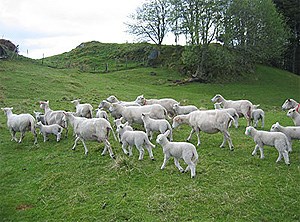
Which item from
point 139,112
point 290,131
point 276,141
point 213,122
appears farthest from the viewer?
point 139,112

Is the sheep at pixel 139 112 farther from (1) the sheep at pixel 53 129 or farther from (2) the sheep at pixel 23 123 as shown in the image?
(2) the sheep at pixel 23 123

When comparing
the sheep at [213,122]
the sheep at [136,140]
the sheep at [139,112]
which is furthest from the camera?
the sheep at [139,112]

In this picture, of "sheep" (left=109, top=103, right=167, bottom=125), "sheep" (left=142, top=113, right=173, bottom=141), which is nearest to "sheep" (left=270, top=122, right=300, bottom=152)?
"sheep" (left=142, top=113, right=173, bottom=141)

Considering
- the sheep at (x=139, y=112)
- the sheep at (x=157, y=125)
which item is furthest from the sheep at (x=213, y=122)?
the sheep at (x=139, y=112)

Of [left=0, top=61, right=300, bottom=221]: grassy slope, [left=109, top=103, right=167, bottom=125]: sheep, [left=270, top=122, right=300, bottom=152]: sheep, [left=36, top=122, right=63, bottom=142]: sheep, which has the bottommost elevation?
[left=0, top=61, right=300, bottom=221]: grassy slope

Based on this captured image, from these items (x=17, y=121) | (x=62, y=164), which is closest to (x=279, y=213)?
(x=62, y=164)

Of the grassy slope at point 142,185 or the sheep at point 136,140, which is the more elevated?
the sheep at point 136,140

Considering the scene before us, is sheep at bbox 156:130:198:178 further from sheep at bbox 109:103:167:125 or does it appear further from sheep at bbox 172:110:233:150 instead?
sheep at bbox 109:103:167:125

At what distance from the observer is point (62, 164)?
1180 centimetres

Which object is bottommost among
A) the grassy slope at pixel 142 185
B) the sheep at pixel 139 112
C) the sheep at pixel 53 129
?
the grassy slope at pixel 142 185

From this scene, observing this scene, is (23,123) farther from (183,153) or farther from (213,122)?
(213,122)

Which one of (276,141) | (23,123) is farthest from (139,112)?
(276,141)

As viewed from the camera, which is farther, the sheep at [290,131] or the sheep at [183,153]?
the sheep at [290,131]

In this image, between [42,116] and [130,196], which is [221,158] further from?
[42,116]
